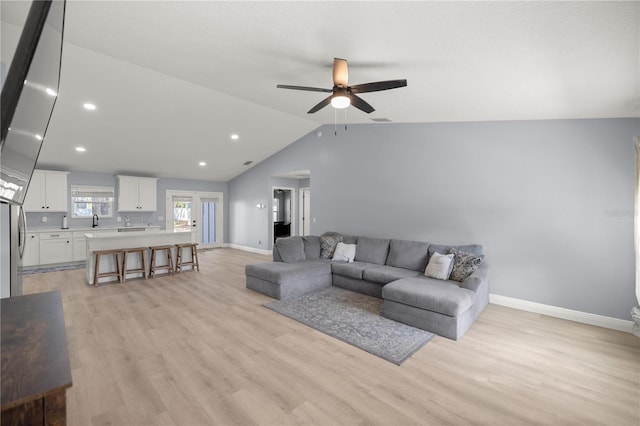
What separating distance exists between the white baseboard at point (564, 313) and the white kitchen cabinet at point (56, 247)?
8710mm

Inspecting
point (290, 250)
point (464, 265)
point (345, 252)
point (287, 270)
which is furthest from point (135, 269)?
point (464, 265)

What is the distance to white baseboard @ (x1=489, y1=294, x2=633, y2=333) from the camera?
3.46m

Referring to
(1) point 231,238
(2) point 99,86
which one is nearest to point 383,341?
(2) point 99,86

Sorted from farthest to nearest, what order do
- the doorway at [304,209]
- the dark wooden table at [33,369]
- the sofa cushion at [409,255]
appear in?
1. the doorway at [304,209]
2. the sofa cushion at [409,255]
3. the dark wooden table at [33,369]

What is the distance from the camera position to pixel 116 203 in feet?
25.4

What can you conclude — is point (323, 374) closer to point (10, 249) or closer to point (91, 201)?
point (10, 249)

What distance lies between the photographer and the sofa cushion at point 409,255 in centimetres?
471

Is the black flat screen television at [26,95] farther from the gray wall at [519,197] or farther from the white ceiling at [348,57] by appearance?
the gray wall at [519,197]

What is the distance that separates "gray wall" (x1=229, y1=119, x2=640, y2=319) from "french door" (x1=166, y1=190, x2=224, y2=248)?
5451mm

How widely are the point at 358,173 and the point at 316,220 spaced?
1.60m

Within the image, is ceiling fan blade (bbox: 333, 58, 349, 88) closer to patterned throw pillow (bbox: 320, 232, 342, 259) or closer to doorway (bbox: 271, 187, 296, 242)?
patterned throw pillow (bbox: 320, 232, 342, 259)

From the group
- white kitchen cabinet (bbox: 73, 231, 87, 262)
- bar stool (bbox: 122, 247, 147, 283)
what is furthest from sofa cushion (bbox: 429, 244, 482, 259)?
white kitchen cabinet (bbox: 73, 231, 87, 262)

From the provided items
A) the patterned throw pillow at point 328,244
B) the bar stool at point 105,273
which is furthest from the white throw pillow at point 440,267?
the bar stool at point 105,273

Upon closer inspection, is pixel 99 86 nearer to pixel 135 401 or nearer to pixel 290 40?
pixel 290 40
